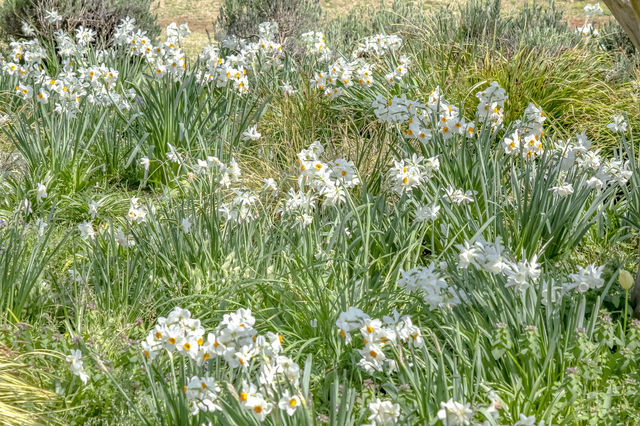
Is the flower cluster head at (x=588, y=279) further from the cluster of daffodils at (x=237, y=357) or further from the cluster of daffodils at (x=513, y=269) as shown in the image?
the cluster of daffodils at (x=237, y=357)

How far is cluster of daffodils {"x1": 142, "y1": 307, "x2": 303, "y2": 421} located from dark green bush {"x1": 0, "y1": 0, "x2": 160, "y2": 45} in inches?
284

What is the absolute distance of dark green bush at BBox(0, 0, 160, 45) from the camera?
912 cm

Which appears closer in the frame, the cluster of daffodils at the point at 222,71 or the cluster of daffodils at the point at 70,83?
the cluster of daffodils at the point at 70,83

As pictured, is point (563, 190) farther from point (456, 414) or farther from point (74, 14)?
point (74, 14)

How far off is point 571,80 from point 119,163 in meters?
3.54

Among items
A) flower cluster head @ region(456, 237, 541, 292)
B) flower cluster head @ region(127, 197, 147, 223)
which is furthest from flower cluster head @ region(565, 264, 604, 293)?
flower cluster head @ region(127, 197, 147, 223)

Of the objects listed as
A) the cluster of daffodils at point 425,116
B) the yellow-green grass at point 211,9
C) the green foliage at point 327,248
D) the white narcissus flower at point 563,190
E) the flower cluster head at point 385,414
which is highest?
the cluster of daffodils at point 425,116

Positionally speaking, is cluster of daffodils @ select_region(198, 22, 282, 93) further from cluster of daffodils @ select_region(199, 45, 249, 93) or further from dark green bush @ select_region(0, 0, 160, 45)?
dark green bush @ select_region(0, 0, 160, 45)

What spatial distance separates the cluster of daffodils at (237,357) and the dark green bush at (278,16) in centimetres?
772

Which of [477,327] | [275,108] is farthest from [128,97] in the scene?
[477,327]

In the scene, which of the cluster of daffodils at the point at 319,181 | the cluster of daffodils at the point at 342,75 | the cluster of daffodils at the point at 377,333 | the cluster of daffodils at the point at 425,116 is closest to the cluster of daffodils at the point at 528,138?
the cluster of daffodils at the point at 425,116

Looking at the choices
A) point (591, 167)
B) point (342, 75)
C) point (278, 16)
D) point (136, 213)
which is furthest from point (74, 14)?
point (591, 167)

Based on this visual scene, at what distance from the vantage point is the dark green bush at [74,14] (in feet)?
29.9

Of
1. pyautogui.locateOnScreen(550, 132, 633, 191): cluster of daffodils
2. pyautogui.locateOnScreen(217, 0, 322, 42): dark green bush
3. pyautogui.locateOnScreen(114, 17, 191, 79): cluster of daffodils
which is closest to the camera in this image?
pyautogui.locateOnScreen(550, 132, 633, 191): cluster of daffodils
